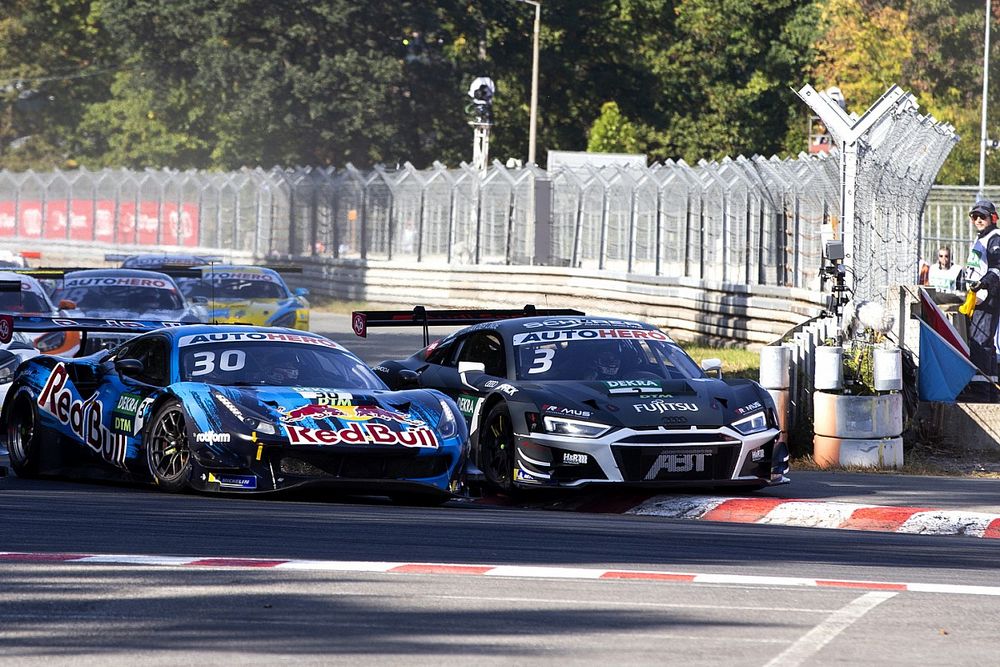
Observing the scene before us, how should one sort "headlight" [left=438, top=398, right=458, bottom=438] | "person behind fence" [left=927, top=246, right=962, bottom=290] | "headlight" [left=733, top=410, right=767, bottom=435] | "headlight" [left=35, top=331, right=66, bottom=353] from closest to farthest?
1. "headlight" [left=438, top=398, right=458, bottom=438]
2. "headlight" [left=733, top=410, right=767, bottom=435]
3. "headlight" [left=35, top=331, right=66, bottom=353]
4. "person behind fence" [left=927, top=246, right=962, bottom=290]

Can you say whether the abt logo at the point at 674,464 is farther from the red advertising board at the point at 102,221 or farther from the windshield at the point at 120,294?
the red advertising board at the point at 102,221

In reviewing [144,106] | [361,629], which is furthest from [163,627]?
[144,106]

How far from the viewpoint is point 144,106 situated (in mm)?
87250

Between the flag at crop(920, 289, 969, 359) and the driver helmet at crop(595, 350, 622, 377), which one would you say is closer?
the driver helmet at crop(595, 350, 622, 377)

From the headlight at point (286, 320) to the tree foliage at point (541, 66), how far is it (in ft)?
140

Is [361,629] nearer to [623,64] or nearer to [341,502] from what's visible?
[341,502]

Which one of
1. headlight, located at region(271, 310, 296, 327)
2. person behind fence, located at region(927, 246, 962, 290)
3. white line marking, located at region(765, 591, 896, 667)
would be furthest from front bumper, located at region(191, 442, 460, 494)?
person behind fence, located at region(927, 246, 962, 290)

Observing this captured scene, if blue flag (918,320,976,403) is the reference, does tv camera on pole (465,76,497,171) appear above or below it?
above

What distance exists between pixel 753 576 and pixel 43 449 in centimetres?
618

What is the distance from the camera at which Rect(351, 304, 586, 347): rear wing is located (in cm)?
1371

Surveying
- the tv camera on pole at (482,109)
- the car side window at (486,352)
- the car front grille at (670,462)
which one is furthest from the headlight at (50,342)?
the tv camera on pole at (482,109)

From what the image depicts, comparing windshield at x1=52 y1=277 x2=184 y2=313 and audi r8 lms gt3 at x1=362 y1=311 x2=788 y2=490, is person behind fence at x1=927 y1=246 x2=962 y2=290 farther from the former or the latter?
audi r8 lms gt3 at x1=362 y1=311 x2=788 y2=490

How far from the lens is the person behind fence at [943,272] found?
25.8 m

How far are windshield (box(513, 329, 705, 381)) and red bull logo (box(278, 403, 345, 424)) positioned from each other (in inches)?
74.9
